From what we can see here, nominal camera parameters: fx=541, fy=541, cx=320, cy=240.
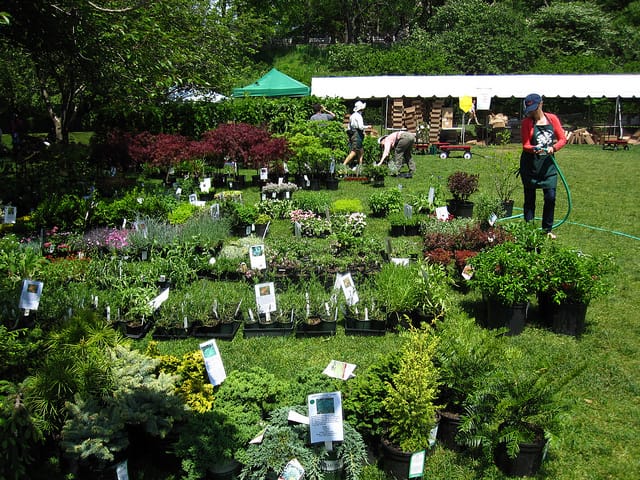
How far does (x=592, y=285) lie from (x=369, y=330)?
80.6 inches

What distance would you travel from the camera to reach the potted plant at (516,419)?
3.27 metres

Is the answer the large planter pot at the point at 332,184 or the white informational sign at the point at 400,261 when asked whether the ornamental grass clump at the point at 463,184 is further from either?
the white informational sign at the point at 400,261

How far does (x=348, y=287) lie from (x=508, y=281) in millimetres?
1494

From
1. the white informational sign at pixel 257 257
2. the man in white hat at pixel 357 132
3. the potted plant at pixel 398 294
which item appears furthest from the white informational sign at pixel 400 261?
the man in white hat at pixel 357 132

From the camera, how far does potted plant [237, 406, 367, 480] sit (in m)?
3.15

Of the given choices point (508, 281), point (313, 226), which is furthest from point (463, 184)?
point (508, 281)

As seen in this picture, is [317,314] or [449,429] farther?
[317,314]

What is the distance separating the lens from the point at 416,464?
327cm

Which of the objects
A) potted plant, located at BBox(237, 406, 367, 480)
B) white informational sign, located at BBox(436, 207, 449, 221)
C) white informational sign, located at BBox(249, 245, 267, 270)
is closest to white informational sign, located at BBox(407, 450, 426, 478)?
potted plant, located at BBox(237, 406, 367, 480)

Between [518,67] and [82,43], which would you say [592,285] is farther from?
[518,67]

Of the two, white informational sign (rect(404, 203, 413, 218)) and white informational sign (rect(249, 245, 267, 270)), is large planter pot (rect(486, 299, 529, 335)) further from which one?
white informational sign (rect(404, 203, 413, 218))

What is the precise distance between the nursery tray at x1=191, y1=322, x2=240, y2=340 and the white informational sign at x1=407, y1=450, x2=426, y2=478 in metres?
2.51

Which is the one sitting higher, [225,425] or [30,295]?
[30,295]

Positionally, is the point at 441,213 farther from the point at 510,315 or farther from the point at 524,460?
the point at 524,460
